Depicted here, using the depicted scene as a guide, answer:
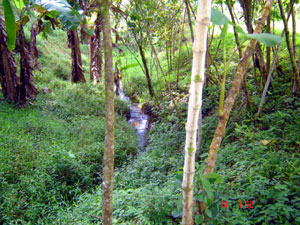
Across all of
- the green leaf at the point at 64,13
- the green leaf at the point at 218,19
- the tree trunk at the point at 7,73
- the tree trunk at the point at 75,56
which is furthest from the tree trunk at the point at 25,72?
the green leaf at the point at 218,19

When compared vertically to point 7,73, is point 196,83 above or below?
above

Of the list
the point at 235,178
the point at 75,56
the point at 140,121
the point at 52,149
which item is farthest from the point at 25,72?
the point at 235,178

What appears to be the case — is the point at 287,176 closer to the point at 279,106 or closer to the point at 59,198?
the point at 279,106

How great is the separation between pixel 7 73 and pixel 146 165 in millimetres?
4805

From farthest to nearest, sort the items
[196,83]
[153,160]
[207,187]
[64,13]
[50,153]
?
[50,153]
[153,160]
[64,13]
[207,187]
[196,83]

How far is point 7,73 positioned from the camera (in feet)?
20.7

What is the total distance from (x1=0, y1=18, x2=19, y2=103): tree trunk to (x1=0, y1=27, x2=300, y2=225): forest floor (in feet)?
1.15

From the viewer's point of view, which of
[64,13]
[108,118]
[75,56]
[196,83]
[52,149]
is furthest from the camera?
[75,56]

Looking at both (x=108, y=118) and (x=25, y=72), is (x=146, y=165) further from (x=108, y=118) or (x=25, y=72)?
(x=25, y=72)

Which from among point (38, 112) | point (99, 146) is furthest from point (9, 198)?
point (38, 112)

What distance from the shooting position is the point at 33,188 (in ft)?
11.3

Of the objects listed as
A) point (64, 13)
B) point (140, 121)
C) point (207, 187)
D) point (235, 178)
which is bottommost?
point (140, 121)

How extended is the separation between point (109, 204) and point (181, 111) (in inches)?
176

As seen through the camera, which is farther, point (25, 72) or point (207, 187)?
point (25, 72)
